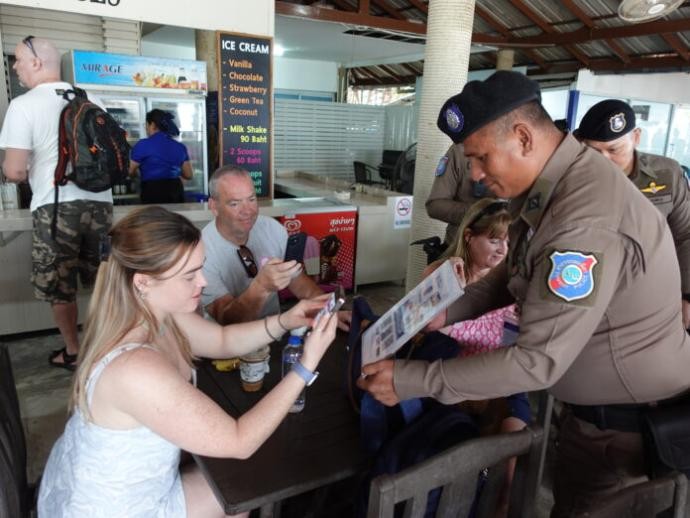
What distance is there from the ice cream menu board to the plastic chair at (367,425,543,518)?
392cm

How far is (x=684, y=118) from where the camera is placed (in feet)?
34.8

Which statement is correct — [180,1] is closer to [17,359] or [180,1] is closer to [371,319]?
[17,359]

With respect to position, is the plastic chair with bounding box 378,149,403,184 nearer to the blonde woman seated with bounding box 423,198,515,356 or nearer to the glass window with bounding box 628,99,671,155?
the glass window with bounding box 628,99,671,155

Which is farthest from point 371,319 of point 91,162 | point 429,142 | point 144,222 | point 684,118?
point 684,118

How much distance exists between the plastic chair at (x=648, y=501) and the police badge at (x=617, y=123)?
1401mm

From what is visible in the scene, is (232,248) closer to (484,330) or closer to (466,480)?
(484,330)

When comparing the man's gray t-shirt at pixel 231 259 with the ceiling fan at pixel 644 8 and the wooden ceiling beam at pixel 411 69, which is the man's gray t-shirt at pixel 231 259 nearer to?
the ceiling fan at pixel 644 8

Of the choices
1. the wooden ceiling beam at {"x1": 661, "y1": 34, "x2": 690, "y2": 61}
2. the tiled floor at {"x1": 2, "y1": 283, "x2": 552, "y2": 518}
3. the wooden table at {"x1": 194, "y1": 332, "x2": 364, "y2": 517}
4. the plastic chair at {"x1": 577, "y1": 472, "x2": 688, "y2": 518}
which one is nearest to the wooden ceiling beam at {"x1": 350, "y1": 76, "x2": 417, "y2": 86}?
the wooden ceiling beam at {"x1": 661, "y1": 34, "x2": 690, "y2": 61}

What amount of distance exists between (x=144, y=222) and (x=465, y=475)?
916 millimetres

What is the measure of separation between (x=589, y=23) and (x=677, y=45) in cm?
149

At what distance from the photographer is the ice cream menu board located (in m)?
4.39

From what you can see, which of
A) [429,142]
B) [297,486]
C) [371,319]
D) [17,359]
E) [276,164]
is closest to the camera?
[297,486]

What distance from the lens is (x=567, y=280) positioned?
3.34ft

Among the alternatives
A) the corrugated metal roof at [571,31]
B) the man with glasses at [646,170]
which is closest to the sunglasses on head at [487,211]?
the man with glasses at [646,170]
